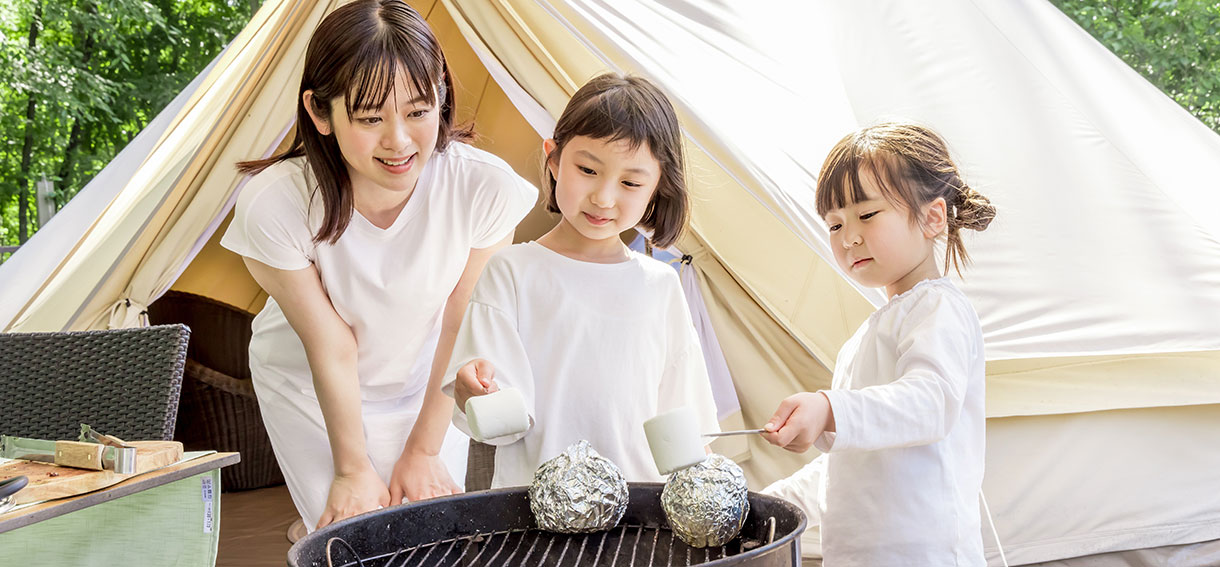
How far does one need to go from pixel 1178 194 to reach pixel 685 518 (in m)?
2.19

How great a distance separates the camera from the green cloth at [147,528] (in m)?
1.62

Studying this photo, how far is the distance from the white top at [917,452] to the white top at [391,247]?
0.94 meters

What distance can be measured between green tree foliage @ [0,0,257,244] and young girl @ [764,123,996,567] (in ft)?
32.7

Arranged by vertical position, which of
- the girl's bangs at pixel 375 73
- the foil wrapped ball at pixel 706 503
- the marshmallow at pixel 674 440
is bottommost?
the foil wrapped ball at pixel 706 503

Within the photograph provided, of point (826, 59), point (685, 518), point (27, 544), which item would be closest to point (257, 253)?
point (27, 544)

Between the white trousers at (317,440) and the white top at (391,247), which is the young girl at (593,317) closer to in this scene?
the white top at (391,247)

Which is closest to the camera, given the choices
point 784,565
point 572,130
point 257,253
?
point 784,565

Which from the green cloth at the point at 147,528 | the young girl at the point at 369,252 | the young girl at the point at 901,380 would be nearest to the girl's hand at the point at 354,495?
the young girl at the point at 369,252

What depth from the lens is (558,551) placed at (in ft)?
4.50

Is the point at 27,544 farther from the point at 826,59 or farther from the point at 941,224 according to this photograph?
the point at 826,59

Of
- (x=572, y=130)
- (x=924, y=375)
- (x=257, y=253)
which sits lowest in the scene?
(x=924, y=375)

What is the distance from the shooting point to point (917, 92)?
9.53 ft

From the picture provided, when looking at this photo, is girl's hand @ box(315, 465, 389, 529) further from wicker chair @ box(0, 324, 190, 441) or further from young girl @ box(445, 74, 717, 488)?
young girl @ box(445, 74, 717, 488)

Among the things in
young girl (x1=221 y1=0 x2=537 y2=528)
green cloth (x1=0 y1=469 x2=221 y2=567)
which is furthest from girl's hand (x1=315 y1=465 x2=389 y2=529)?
green cloth (x1=0 y1=469 x2=221 y2=567)
